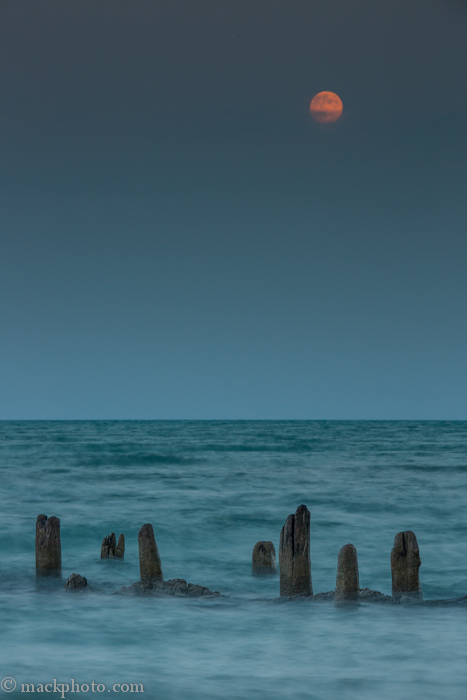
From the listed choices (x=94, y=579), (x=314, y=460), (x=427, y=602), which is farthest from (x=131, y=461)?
(x=427, y=602)

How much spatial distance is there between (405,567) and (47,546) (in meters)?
5.68

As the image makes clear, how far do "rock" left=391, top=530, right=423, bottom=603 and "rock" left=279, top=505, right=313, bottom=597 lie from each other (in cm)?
123

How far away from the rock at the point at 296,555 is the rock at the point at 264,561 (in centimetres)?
210

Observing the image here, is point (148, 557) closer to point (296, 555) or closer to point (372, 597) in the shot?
point (296, 555)

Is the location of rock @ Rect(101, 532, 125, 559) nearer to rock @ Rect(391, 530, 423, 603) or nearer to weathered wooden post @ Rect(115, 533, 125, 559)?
weathered wooden post @ Rect(115, 533, 125, 559)

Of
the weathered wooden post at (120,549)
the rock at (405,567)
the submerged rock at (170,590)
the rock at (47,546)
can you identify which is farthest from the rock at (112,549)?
the rock at (405,567)

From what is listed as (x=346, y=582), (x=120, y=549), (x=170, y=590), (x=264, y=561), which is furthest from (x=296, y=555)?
(x=120, y=549)

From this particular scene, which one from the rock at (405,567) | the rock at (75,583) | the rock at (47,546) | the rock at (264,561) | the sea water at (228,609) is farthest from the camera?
the rock at (264,561)

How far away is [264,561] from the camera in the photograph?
36.9 feet

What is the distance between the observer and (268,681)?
279 inches

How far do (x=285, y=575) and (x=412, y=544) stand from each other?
1891 millimetres

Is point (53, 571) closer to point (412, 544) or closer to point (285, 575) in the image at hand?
point (285, 575)

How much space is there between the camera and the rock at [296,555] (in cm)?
869

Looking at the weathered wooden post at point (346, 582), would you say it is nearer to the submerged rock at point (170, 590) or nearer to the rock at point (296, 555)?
the rock at point (296, 555)
